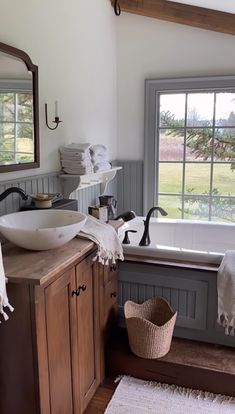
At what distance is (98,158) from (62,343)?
60.3 inches

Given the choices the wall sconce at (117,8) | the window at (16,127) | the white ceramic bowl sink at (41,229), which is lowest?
the white ceramic bowl sink at (41,229)

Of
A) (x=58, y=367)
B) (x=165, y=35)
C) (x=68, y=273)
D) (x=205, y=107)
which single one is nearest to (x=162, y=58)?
(x=165, y=35)

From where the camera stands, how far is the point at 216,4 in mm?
2832

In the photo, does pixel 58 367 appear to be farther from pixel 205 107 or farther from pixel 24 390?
pixel 205 107

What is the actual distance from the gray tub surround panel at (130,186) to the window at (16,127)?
164 cm

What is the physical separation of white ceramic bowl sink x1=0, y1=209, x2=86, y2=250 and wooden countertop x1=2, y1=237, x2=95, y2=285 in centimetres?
4

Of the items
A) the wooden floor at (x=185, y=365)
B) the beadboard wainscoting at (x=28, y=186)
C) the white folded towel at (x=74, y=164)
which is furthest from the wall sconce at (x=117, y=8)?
the wooden floor at (x=185, y=365)

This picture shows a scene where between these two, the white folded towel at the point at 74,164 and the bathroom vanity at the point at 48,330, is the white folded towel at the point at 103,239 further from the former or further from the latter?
the white folded towel at the point at 74,164

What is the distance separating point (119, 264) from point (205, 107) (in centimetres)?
186

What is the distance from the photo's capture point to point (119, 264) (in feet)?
7.75

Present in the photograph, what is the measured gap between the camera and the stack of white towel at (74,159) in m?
2.47

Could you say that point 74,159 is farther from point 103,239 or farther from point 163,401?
point 163,401

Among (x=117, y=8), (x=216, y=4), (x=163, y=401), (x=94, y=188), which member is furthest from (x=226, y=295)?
(x=117, y=8)

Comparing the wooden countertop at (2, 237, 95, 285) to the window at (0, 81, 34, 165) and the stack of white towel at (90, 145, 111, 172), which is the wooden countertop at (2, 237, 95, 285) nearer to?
the window at (0, 81, 34, 165)
